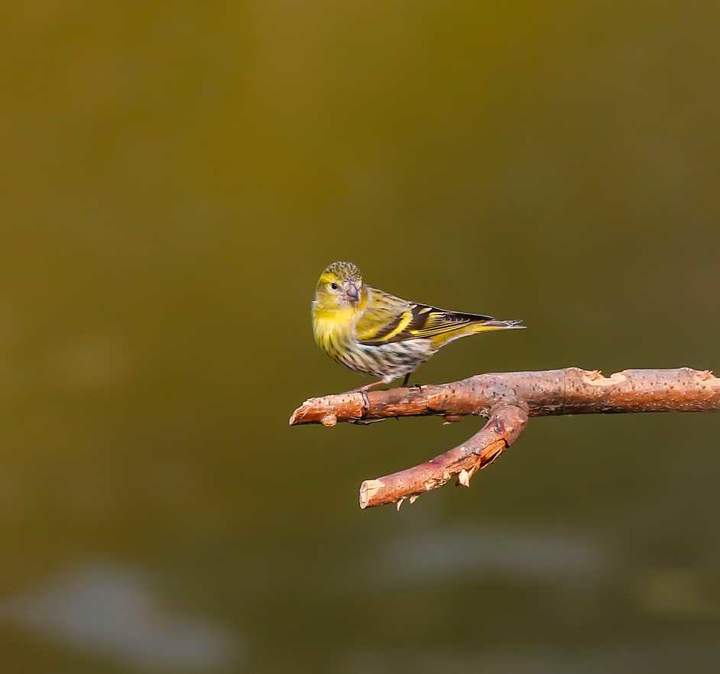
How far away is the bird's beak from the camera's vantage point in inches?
50.0

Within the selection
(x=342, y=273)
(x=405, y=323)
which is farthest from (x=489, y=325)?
(x=342, y=273)

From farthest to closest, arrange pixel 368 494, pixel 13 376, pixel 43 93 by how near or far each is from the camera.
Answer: pixel 13 376, pixel 43 93, pixel 368 494

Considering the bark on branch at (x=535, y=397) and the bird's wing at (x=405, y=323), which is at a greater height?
the bird's wing at (x=405, y=323)

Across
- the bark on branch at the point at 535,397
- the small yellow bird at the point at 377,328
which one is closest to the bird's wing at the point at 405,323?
the small yellow bird at the point at 377,328

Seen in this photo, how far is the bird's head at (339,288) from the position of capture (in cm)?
127

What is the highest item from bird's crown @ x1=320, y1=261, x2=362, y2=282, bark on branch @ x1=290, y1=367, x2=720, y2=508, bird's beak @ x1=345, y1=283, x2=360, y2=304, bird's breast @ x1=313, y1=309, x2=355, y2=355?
bird's crown @ x1=320, y1=261, x2=362, y2=282

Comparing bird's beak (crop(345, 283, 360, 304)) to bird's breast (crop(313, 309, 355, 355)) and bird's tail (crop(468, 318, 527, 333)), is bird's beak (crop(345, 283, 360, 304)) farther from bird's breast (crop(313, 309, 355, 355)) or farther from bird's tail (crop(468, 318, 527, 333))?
bird's tail (crop(468, 318, 527, 333))

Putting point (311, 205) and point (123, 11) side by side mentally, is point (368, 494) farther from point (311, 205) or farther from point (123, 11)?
point (123, 11)

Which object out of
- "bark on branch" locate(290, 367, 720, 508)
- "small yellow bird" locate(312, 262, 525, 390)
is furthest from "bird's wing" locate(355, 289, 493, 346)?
"bark on branch" locate(290, 367, 720, 508)

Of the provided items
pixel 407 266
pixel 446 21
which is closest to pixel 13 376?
pixel 407 266

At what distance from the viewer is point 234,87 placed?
5.79 ft

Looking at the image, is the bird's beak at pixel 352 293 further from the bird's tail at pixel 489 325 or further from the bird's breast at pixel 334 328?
the bird's tail at pixel 489 325

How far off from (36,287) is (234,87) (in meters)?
0.51

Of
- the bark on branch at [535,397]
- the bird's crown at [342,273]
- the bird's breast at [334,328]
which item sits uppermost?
the bird's crown at [342,273]
